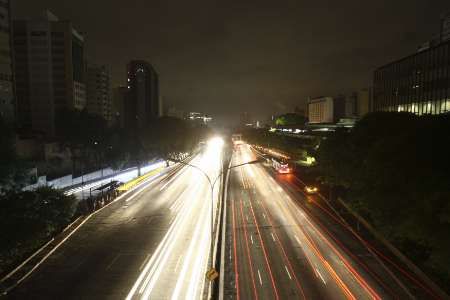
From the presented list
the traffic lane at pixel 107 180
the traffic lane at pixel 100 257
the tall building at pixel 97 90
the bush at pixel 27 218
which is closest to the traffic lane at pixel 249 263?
the traffic lane at pixel 100 257

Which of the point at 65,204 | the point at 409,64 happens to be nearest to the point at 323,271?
the point at 65,204

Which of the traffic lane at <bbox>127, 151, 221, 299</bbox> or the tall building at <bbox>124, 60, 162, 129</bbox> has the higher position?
the tall building at <bbox>124, 60, 162, 129</bbox>

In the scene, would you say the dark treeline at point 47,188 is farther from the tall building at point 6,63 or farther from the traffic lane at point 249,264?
the traffic lane at point 249,264

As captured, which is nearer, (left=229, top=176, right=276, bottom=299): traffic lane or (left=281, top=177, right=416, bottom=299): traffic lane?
(left=229, top=176, right=276, bottom=299): traffic lane

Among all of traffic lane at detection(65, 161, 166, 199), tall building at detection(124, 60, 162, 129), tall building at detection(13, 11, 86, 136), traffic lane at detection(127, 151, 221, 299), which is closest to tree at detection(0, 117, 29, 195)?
traffic lane at detection(65, 161, 166, 199)

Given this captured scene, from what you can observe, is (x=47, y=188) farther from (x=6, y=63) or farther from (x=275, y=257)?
(x=6, y=63)

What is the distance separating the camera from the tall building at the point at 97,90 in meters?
127

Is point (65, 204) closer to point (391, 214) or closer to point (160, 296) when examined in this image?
point (160, 296)

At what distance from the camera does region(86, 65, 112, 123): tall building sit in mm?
127250

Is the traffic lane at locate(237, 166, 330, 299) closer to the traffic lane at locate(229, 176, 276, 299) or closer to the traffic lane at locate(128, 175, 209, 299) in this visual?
the traffic lane at locate(229, 176, 276, 299)

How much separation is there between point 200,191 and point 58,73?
6099 centimetres

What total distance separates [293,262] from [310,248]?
3.40 meters

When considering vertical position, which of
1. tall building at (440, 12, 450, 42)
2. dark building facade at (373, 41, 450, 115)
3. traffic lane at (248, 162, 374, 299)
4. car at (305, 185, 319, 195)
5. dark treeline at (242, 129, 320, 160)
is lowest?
traffic lane at (248, 162, 374, 299)

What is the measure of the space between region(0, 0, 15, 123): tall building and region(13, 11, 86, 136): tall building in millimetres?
18413
